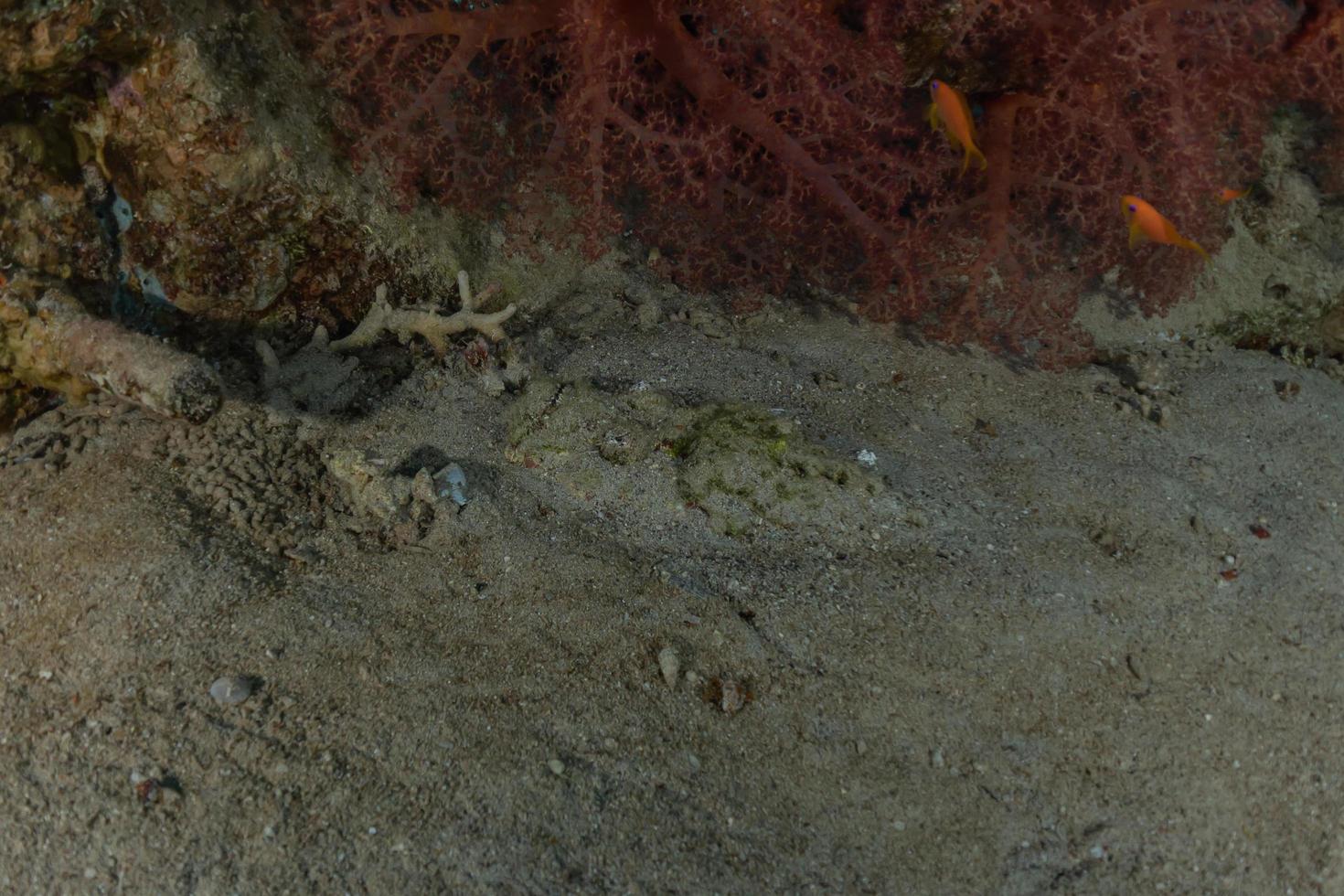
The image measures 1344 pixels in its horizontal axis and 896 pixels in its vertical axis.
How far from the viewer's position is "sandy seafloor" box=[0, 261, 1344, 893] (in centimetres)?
171

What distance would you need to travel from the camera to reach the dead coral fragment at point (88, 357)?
2.02 m

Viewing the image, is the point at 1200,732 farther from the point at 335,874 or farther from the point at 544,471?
the point at 335,874

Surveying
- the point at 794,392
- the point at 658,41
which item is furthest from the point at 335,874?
the point at 658,41

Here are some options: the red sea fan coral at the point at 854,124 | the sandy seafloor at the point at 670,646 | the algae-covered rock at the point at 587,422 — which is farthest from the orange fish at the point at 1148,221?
the algae-covered rock at the point at 587,422

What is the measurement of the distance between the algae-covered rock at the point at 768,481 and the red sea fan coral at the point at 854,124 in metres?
1.06

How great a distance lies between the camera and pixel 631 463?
A: 251cm

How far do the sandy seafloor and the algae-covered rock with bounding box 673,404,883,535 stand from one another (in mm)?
12

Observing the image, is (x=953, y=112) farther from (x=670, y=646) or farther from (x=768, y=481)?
(x=670, y=646)

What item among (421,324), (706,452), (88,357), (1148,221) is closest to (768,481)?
(706,452)

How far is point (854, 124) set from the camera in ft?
9.37

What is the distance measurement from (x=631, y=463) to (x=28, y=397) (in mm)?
1941

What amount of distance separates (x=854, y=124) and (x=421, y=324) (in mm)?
1826

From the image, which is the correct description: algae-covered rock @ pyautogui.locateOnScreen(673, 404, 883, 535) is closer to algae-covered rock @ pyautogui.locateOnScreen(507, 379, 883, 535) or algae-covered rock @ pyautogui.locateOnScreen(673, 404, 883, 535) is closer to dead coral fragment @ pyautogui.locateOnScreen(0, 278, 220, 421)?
algae-covered rock @ pyautogui.locateOnScreen(507, 379, 883, 535)

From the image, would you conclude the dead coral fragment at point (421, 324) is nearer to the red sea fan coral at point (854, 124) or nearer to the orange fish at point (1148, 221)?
the red sea fan coral at point (854, 124)
